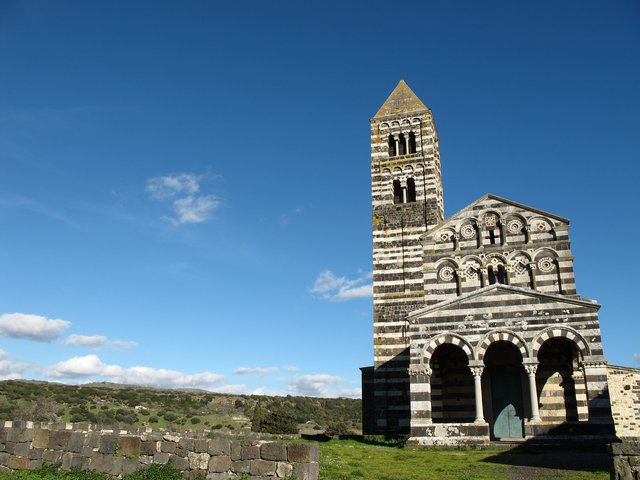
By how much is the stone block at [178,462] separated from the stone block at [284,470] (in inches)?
95.4

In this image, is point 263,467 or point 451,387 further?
point 451,387

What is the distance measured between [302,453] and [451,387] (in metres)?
17.5

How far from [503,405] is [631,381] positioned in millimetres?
7167

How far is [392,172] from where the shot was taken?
35.1 meters

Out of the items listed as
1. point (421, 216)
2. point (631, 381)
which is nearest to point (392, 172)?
point (421, 216)

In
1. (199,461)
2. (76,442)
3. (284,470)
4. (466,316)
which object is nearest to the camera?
(284,470)

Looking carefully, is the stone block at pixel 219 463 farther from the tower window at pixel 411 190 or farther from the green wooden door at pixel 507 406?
the tower window at pixel 411 190

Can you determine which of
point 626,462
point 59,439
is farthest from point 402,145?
point 626,462

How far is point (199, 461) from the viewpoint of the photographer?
12359 mm

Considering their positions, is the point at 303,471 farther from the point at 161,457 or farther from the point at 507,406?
the point at 507,406

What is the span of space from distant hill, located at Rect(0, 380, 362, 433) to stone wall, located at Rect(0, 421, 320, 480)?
2662 cm

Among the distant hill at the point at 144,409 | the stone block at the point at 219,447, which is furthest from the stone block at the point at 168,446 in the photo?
the distant hill at the point at 144,409

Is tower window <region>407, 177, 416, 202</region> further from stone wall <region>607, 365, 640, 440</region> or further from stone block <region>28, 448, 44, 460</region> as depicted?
stone block <region>28, 448, 44, 460</region>

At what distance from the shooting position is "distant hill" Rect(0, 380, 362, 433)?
4697 centimetres
